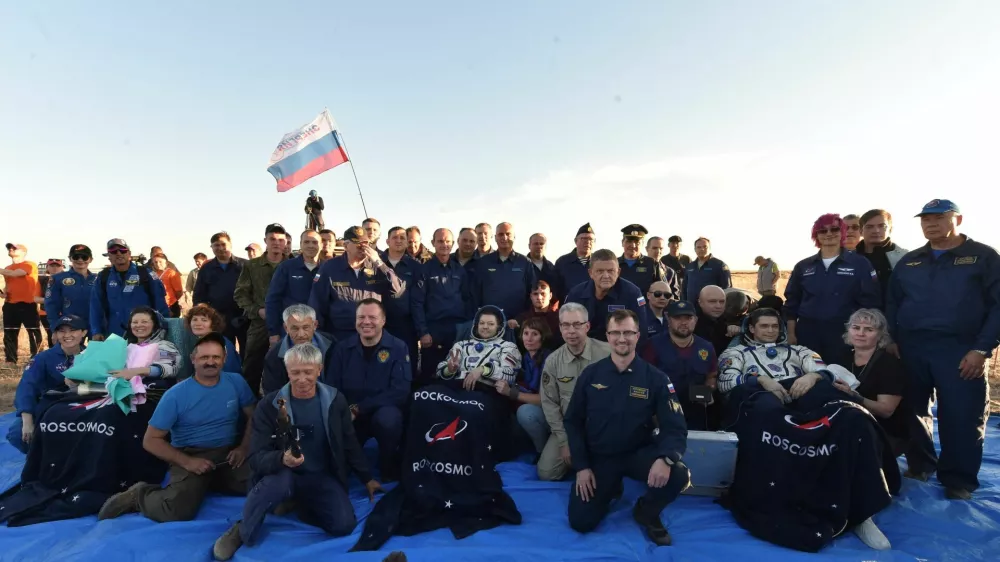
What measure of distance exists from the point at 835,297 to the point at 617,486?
2.94m

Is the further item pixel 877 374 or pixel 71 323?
pixel 71 323

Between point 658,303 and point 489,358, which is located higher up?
point 658,303

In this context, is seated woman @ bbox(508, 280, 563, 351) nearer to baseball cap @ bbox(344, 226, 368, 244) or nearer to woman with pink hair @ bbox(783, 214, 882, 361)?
baseball cap @ bbox(344, 226, 368, 244)

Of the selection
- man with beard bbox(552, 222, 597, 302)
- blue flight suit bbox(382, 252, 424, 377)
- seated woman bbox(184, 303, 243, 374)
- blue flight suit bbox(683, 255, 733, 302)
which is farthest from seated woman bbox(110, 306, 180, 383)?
blue flight suit bbox(683, 255, 733, 302)

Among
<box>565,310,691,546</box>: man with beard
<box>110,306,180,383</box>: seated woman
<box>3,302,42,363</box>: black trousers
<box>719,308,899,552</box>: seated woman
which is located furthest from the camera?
<box>3,302,42,363</box>: black trousers

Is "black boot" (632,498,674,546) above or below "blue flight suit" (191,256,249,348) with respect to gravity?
below

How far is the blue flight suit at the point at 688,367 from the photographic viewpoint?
4250 millimetres

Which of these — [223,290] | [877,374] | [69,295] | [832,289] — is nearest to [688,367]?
[877,374]

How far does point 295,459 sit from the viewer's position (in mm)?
3287

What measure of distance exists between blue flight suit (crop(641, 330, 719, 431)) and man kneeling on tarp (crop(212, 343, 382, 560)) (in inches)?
104

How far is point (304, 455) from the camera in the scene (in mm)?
3629

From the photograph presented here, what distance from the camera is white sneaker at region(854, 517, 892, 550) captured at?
10.4ft

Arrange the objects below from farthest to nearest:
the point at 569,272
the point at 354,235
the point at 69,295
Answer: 1. the point at 69,295
2. the point at 569,272
3. the point at 354,235

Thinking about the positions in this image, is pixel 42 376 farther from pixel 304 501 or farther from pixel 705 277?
pixel 705 277
